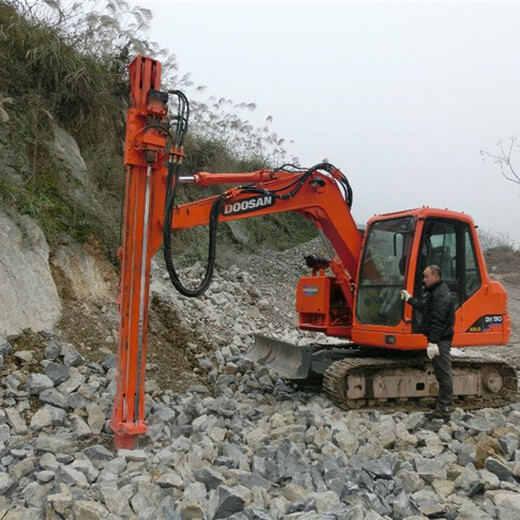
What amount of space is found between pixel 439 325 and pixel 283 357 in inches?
81.5

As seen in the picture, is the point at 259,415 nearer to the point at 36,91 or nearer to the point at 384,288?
the point at 384,288

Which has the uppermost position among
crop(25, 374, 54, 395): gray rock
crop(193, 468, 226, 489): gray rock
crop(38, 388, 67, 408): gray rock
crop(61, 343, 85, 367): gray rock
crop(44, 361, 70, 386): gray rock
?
crop(61, 343, 85, 367): gray rock

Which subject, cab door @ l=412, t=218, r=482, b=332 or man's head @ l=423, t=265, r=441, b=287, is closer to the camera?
man's head @ l=423, t=265, r=441, b=287

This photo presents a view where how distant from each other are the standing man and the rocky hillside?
294mm

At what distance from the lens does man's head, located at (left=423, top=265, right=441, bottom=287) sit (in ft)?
21.5

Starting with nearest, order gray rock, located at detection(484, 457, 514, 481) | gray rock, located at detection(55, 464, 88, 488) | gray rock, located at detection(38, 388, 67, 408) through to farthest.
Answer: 1. gray rock, located at detection(55, 464, 88, 488)
2. gray rock, located at detection(484, 457, 514, 481)
3. gray rock, located at detection(38, 388, 67, 408)

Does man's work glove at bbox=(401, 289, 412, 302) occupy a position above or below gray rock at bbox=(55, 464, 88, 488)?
above

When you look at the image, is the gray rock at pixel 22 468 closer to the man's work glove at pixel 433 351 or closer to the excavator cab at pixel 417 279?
the excavator cab at pixel 417 279

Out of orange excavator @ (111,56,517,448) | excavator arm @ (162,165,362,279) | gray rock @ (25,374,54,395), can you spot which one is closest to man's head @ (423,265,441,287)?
orange excavator @ (111,56,517,448)

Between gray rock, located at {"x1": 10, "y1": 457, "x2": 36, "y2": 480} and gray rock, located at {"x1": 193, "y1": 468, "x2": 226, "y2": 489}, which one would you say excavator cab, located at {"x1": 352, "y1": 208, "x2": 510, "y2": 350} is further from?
gray rock, located at {"x1": 10, "y1": 457, "x2": 36, "y2": 480}

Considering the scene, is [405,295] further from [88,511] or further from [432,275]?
[88,511]

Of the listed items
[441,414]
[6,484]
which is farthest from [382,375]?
[6,484]

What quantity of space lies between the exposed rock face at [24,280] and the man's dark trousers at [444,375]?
4.51 metres

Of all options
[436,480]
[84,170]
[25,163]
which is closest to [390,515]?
[436,480]
